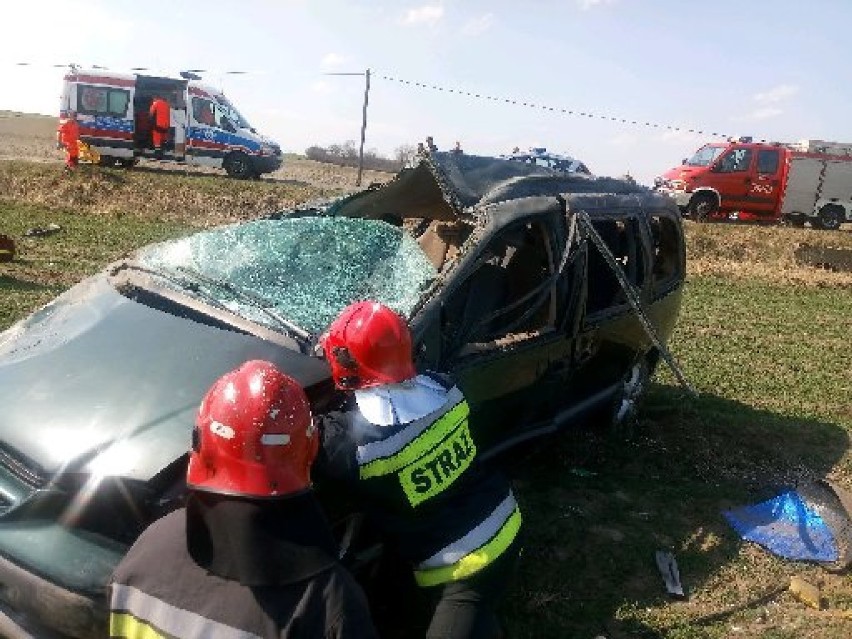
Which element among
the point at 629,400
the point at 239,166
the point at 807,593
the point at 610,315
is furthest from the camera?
the point at 239,166

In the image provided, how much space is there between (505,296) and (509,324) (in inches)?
16.7

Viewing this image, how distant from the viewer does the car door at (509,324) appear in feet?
13.3

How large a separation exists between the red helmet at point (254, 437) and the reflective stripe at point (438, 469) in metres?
0.78

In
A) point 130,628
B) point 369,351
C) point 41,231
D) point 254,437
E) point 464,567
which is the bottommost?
point 41,231

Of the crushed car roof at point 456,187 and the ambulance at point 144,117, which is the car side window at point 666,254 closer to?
the crushed car roof at point 456,187

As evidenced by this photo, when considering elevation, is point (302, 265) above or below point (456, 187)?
below

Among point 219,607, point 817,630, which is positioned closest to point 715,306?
point 817,630

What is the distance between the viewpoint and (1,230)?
1241cm

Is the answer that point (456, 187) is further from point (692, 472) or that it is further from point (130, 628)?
point (130, 628)

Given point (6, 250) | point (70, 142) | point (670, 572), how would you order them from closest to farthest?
point (670, 572), point (6, 250), point (70, 142)

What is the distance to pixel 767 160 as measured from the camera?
2150 cm

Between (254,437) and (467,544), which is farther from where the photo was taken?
(467,544)

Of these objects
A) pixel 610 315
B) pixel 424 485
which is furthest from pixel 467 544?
pixel 610 315

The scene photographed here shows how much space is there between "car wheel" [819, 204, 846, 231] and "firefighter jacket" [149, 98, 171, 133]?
693 inches
